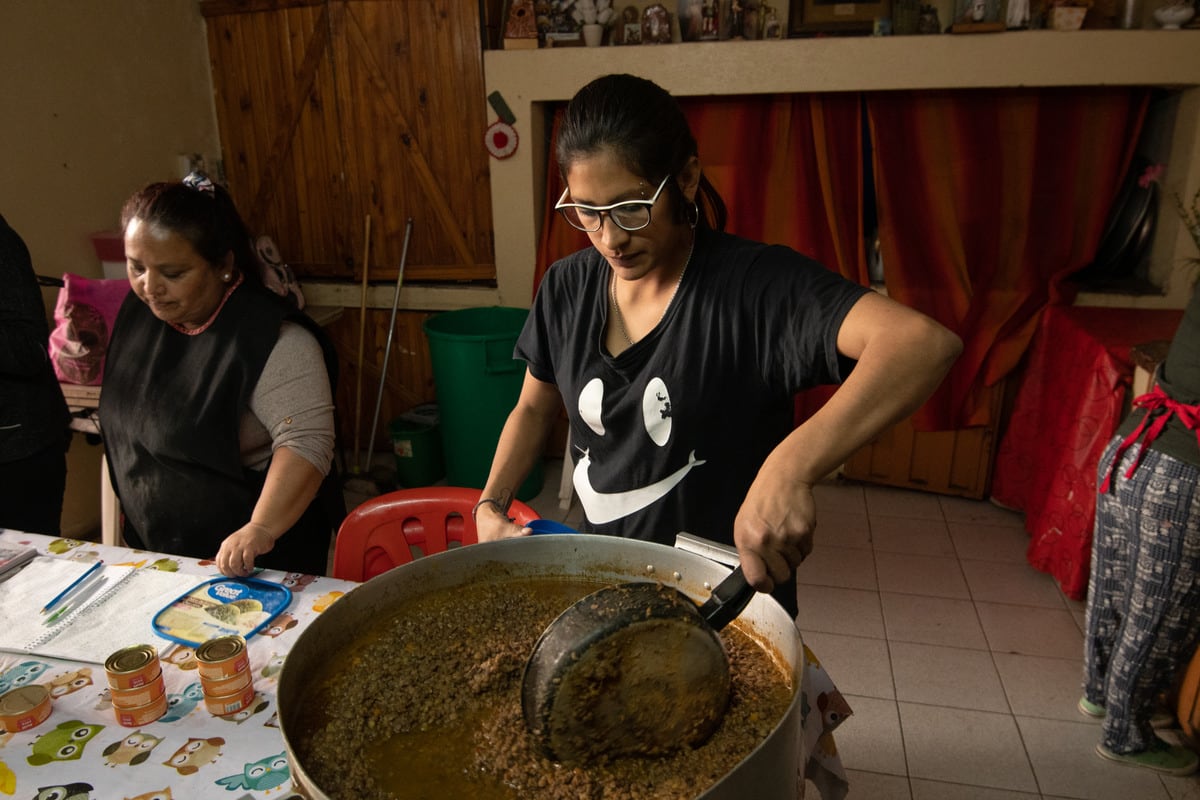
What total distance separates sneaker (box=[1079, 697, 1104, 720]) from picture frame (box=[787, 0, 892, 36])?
2.56 meters

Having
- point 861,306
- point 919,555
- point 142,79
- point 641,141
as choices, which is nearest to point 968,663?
point 919,555

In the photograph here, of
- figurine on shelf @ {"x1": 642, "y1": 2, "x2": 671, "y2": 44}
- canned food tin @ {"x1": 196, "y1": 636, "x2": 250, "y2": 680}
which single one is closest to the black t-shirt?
canned food tin @ {"x1": 196, "y1": 636, "x2": 250, "y2": 680}

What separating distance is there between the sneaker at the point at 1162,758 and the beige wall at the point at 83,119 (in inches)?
141

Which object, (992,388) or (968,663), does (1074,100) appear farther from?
(968,663)

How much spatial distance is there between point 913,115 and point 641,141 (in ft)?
8.79

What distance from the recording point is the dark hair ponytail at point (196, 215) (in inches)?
64.4

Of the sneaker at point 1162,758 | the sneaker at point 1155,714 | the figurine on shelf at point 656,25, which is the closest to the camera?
the sneaker at point 1162,758

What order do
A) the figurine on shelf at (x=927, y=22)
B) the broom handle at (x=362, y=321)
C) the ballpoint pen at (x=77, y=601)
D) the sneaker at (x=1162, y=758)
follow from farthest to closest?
1. the broom handle at (x=362, y=321)
2. the figurine on shelf at (x=927, y=22)
3. the sneaker at (x=1162, y=758)
4. the ballpoint pen at (x=77, y=601)

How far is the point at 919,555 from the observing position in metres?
3.23

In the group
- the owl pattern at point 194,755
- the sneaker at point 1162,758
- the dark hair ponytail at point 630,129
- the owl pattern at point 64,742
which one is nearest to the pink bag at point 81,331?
the owl pattern at point 64,742

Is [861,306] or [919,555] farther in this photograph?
[919,555]

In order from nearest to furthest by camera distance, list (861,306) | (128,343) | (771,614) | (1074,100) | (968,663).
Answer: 1. (771,614)
2. (861,306)
3. (128,343)
4. (968,663)
5. (1074,100)

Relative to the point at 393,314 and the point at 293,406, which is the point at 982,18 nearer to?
the point at 393,314

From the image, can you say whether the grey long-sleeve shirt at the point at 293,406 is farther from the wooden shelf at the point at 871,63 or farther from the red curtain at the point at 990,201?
the red curtain at the point at 990,201
